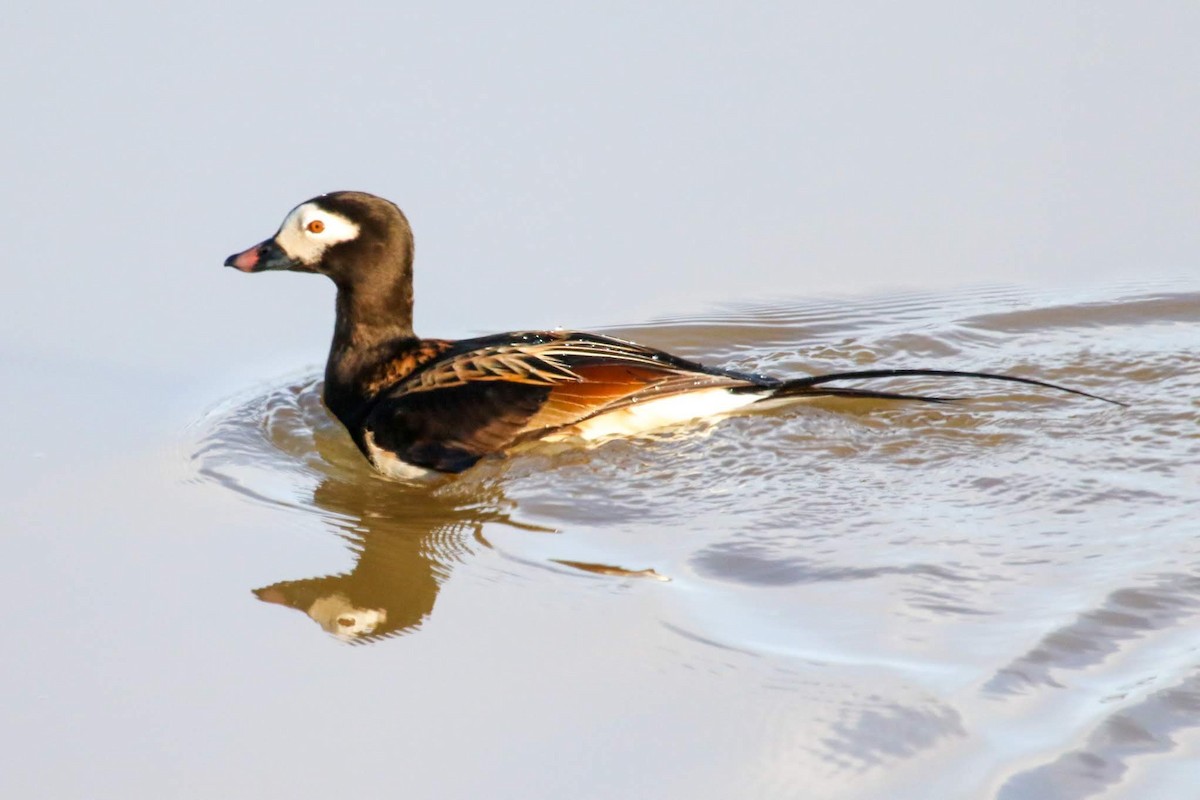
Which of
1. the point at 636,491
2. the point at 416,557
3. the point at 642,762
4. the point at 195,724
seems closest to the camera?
the point at 642,762

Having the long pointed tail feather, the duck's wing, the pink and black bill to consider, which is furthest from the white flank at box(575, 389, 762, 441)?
the pink and black bill

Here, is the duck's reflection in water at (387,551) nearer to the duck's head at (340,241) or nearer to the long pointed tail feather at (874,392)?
the duck's head at (340,241)

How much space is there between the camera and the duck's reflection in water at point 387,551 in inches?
216

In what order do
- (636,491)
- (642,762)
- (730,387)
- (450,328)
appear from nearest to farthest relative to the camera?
(642,762) → (636,491) → (730,387) → (450,328)

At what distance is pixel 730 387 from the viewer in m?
7.18

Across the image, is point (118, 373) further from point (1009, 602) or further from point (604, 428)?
point (1009, 602)

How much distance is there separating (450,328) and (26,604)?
3.24 m

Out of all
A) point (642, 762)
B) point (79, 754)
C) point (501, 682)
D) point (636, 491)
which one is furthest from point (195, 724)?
point (636, 491)

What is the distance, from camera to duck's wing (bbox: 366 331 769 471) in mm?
6988

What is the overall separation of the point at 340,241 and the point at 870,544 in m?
2.92

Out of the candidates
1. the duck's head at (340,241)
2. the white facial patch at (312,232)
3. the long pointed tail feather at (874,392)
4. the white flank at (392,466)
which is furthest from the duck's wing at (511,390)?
the white facial patch at (312,232)

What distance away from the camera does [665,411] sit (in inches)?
284

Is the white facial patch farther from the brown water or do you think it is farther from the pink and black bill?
the brown water

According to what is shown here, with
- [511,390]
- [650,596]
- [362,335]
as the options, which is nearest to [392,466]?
[511,390]
